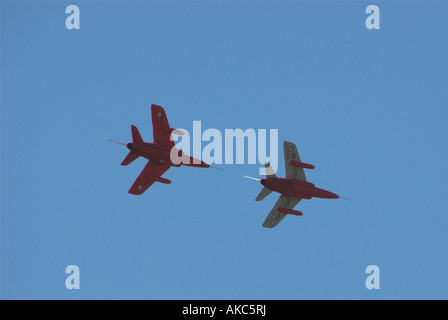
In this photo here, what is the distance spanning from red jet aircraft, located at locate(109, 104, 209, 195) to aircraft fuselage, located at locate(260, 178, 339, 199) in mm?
7601

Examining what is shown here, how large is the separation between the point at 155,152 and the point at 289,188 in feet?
37.6

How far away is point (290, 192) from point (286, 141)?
4.21 meters

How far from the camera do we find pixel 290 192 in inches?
2692

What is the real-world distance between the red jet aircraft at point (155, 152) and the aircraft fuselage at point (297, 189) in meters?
7.60

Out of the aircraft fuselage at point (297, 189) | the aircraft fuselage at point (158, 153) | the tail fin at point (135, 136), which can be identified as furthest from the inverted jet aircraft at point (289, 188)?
the tail fin at point (135, 136)

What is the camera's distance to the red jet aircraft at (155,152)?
6912 cm

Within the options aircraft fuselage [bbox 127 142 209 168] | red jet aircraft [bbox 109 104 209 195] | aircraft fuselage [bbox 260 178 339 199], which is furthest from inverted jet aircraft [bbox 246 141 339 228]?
red jet aircraft [bbox 109 104 209 195]

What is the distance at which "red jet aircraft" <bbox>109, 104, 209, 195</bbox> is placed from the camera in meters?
69.1

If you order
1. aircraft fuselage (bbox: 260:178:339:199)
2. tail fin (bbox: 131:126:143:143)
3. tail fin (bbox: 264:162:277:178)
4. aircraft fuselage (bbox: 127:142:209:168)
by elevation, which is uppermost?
tail fin (bbox: 131:126:143:143)

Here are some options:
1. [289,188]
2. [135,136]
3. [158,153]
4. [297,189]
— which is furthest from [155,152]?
[297,189]

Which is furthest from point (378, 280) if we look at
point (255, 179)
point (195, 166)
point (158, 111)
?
point (158, 111)

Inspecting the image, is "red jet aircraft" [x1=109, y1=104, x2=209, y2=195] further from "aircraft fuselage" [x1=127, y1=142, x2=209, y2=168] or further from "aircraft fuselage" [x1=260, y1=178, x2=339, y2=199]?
"aircraft fuselage" [x1=260, y1=178, x2=339, y2=199]

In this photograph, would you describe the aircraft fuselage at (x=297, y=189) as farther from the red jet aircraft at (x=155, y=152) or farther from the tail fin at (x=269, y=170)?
the red jet aircraft at (x=155, y=152)

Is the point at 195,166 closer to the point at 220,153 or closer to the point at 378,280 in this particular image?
the point at 220,153
